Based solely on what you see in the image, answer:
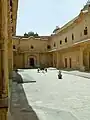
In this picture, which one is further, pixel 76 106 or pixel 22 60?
pixel 22 60

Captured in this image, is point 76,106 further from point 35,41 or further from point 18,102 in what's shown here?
point 35,41

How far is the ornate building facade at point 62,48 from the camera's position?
91.9ft

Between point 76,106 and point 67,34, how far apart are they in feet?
91.7

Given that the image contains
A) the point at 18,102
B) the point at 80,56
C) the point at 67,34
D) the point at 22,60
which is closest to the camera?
the point at 18,102

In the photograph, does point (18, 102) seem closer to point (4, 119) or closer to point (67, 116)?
→ point (67, 116)

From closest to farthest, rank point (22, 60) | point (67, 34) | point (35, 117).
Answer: point (35, 117) → point (67, 34) → point (22, 60)

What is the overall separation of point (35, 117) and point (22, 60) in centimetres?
4114

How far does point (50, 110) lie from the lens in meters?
7.41

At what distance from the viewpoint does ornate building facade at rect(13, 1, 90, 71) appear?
1103 inches

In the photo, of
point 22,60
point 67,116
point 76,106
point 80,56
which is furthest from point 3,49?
point 22,60

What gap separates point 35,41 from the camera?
4869 cm

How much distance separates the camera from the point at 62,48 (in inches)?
1471

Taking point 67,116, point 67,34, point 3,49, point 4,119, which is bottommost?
point 67,116

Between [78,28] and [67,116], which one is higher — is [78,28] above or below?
above
